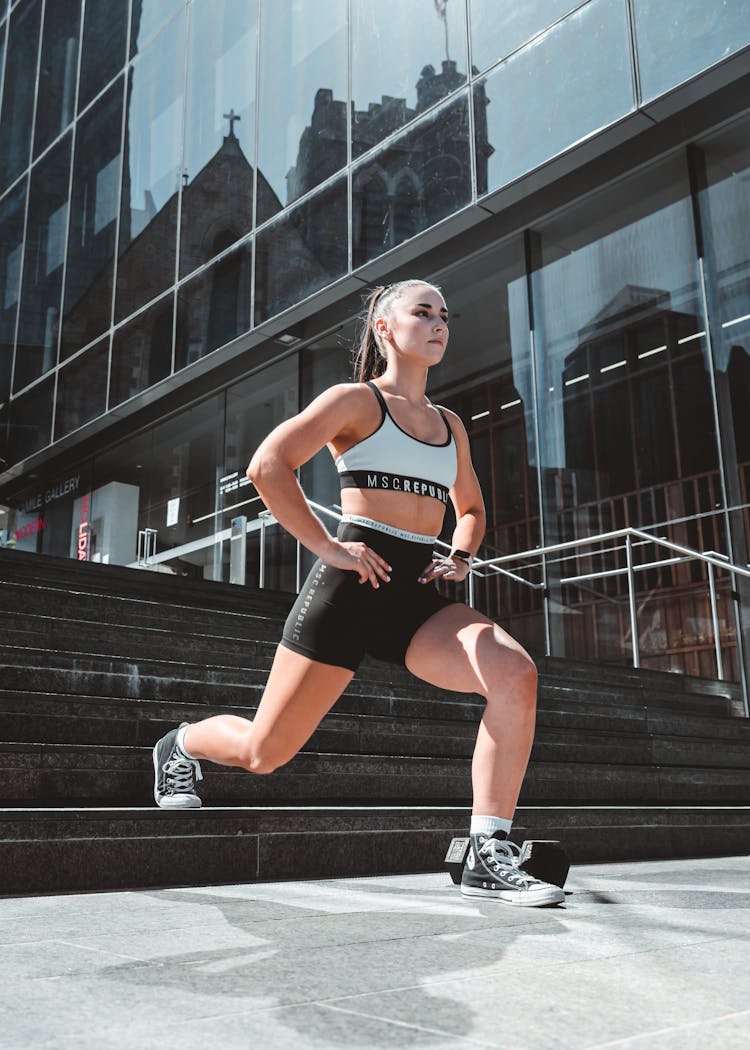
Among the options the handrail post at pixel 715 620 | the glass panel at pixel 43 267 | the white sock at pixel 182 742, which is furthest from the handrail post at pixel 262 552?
the white sock at pixel 182 742

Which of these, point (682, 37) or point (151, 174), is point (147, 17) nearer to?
point (151, 174)

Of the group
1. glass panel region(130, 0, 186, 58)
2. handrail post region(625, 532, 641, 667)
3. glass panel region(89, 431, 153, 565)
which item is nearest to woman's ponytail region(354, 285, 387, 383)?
handrail post region(625, 532, 641, 667)

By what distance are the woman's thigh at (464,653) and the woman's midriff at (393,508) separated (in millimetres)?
301

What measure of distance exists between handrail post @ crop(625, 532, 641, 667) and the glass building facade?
6.1 inches

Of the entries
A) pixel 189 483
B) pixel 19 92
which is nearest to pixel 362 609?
pixel 189 483

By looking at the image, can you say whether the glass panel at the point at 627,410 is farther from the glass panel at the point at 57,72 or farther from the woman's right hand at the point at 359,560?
the glass panel at the point at 57,72

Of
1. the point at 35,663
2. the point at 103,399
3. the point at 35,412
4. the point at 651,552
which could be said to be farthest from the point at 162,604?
the point at 35,412

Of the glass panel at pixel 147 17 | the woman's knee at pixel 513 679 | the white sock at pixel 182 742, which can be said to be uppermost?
the glass panel at pixel 147 17

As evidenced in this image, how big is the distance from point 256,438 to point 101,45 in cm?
888

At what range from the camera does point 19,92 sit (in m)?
22.6

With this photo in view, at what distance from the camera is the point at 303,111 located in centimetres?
1502

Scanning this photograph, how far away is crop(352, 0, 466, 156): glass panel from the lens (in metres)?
12.9

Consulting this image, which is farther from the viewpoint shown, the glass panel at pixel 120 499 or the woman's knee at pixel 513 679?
the glass panel at pixel 120 499

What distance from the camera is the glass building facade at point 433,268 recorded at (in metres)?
10.8
